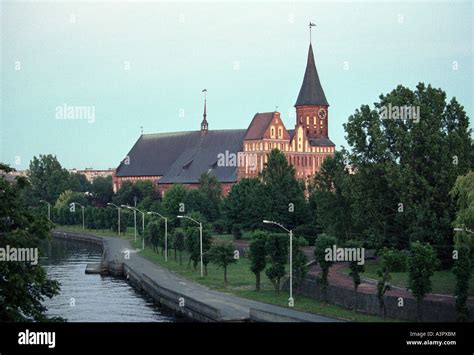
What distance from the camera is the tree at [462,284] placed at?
113 feet

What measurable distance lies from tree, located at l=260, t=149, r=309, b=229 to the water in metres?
16.7

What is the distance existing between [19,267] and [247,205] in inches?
2261

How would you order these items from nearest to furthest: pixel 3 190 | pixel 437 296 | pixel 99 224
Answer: pixel 3 190, pixel 437 296, pixel 99 224

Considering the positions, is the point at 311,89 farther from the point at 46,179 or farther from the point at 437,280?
the point at 437,280

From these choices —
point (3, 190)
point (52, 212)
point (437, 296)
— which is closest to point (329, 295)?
point (437, 296)

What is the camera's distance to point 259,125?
404ft

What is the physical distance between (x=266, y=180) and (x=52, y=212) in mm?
Answer: 54976

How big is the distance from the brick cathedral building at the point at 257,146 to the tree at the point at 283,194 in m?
26.3

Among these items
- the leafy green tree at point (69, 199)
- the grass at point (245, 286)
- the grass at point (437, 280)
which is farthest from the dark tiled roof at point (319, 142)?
the grass at point (437, 280)

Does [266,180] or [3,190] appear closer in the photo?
[3,190]

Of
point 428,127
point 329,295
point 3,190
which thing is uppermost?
point 428,127

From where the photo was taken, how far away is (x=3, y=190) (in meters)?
29.8

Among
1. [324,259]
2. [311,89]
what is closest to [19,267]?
[324,259]
